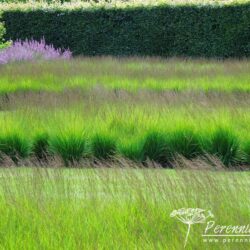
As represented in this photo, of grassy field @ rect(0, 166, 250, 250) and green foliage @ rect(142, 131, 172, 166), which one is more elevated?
grassy field @ rect(0, 166, 250, 250)

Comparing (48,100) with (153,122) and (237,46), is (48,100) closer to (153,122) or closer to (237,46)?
(153,122)

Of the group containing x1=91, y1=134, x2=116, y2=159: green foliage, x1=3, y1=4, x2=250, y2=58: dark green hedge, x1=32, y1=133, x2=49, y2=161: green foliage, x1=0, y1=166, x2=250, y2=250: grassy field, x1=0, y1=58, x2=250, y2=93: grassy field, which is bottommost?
x1=3, y1=4, x2=250, y2=58: dark green hedge

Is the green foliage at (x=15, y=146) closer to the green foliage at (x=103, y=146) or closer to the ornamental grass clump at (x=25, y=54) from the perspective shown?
the green foliage at (x=103, y=146)

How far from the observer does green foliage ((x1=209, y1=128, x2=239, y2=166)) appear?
29.3ft

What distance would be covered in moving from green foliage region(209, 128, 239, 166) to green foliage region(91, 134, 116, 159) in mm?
1141

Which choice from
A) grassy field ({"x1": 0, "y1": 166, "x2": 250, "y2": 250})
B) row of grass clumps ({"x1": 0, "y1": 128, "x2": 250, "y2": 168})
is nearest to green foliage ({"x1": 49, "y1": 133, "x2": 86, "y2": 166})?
row of grass clumps ({"x1": 0, "y1": 128, "x2": 250, "y2": 168})

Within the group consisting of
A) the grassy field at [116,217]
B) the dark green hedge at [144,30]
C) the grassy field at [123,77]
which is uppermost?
the grassy field at [116,217]

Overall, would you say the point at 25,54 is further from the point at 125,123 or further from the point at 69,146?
the point at 69,146

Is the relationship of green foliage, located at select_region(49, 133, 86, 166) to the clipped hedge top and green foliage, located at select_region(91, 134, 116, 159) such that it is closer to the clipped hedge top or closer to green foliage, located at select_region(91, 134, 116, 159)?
green foliage, located at select_region(91, 134, 116, 159)

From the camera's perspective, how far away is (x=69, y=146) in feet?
29.6

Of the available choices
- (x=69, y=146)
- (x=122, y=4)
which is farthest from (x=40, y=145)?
(x=122, y=4)

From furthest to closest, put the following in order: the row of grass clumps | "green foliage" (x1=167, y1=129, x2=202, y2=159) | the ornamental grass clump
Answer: the ornamental grass clump < "green foliage" (x1=167, y1=129, x2=202, y2=159) < the row of grass clumps

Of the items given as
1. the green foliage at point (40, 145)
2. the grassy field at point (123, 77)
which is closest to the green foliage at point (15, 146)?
the green foliage at point (40, 145)

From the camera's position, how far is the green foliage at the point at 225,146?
29.3ft
